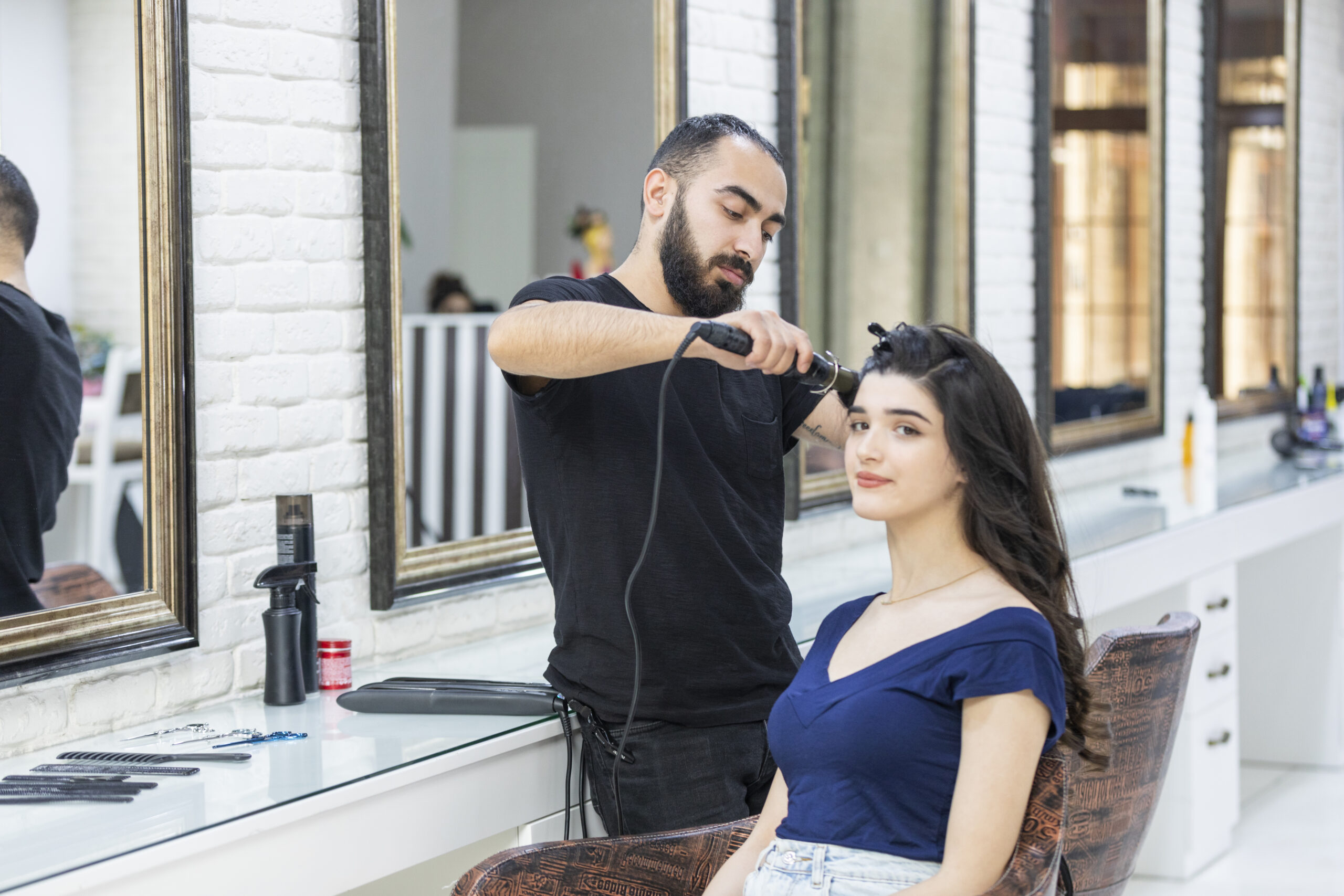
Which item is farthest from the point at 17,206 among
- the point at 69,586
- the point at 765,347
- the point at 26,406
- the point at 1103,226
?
the point at 1103,226

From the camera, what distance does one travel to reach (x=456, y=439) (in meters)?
2.77

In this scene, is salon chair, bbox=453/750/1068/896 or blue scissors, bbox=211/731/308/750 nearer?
salon chair, bbox=453/750/1068/896

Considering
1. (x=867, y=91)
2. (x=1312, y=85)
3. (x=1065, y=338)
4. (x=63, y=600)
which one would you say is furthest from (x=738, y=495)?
Answer: (x=1312, y=85)

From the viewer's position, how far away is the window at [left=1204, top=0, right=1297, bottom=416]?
5.19 meters

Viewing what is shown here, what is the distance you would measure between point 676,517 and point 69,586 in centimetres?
81

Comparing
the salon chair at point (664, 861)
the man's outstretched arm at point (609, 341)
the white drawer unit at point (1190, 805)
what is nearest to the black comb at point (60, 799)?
the salon chair at point (664, 861)

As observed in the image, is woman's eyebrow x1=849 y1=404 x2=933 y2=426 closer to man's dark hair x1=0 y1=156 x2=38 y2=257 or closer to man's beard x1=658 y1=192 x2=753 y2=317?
man's beard x1=658 y1=192 x2=753 y2=317

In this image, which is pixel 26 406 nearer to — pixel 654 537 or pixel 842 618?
pixel 654 537

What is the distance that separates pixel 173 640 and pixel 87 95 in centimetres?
75

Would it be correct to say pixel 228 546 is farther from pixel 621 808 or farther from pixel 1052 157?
pixel 1052 157

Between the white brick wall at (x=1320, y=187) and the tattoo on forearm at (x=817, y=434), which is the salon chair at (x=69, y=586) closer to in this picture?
the tattoo on forearm at (x=817, y=434)

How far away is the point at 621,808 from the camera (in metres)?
1.89

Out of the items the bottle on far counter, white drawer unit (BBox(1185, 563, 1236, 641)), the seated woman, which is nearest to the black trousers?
the seated woman

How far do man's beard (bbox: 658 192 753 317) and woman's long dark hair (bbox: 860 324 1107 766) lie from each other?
322 millimetres
